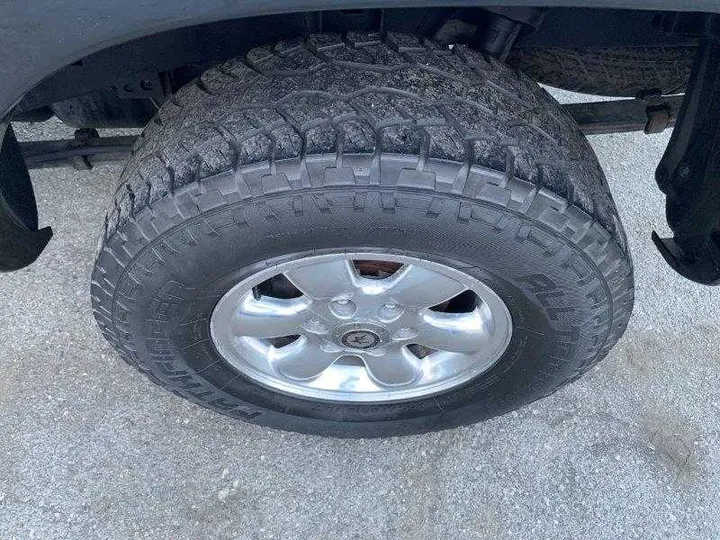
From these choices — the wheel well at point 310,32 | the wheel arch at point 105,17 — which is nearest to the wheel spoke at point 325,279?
the wheel well at point 310,32

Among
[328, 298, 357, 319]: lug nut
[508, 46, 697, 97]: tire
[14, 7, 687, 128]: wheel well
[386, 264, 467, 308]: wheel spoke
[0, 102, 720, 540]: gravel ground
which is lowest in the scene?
[0, 102, 720, 540]: gravel ground

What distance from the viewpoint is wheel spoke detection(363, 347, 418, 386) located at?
2000mm

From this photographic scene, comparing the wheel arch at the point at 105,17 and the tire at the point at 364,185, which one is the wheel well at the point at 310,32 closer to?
the tire at the point at 364,185

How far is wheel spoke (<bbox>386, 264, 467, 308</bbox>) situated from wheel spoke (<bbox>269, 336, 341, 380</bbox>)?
1.14 ft

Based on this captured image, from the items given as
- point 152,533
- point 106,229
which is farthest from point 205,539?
point 106,229

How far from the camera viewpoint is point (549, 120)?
1553mm

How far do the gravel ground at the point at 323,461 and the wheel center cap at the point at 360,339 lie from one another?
0.50m

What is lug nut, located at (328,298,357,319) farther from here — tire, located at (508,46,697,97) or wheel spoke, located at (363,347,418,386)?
tire, located at (508,46,697,97)

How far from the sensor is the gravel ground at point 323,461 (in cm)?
212

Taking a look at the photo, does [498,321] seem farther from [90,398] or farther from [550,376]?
[90,398]

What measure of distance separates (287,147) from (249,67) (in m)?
0.26

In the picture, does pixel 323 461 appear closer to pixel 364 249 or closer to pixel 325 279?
pixel 325 279

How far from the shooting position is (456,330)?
6.17 feet

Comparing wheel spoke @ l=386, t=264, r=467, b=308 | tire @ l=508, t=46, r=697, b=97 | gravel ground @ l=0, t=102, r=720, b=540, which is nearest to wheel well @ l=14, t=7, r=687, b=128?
tire @ l=508, t=46, r=697, b=97
